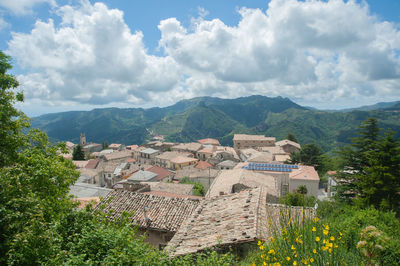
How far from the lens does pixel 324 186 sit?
138 ft

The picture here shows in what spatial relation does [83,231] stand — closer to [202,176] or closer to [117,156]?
[202,176]

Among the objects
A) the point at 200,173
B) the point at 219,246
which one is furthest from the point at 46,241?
the point at 200,173

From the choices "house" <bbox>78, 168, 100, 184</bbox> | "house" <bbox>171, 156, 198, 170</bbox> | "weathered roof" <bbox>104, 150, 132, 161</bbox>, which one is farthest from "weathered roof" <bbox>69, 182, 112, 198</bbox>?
"weathered roof" <bbox>104, 150, 132, 161</bbox>

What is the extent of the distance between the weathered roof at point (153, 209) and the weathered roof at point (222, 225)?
1293 millimetres

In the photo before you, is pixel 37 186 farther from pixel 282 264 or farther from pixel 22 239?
pixel 282 264

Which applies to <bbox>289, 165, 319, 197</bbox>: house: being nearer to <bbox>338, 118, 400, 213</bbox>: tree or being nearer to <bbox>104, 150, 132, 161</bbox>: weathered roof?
<bbox>338, 118, 400, 213</bbox>: tree

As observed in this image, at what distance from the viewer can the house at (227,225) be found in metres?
7.32

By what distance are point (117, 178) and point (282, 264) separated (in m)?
51.4

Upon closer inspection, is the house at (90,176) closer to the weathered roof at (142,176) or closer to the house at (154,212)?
the weathered roof at (142,176)

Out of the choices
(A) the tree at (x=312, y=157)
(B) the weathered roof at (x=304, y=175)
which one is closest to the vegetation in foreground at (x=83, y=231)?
(B) the weathered roof at (x=304, y=175)

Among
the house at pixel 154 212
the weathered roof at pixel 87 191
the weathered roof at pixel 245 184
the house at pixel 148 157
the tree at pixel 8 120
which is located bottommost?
the house at pixel 148 157

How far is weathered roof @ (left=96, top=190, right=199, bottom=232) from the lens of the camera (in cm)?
1155

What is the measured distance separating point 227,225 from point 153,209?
5.58 m

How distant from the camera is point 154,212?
41.2 ft
